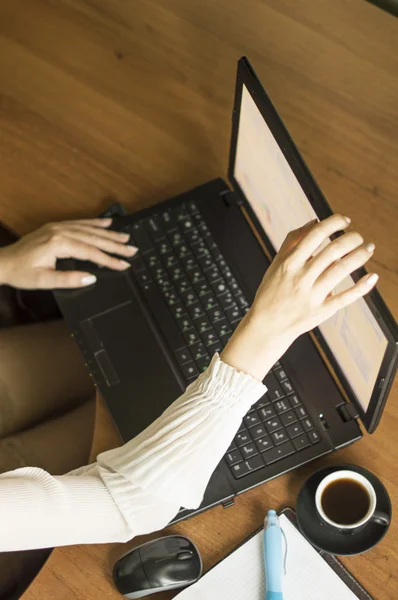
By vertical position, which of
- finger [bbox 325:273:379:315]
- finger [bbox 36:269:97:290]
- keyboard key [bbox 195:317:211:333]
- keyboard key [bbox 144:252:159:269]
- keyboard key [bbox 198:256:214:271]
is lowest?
finger [bbox 325:273:379:315]

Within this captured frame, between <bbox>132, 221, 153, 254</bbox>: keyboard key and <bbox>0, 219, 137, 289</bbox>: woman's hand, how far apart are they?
0.01 m

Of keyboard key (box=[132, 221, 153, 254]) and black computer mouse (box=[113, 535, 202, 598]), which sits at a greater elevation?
keyboard key (box=[132, 221, 153, 254])

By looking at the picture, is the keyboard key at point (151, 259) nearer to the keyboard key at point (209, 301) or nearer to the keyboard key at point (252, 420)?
the keyboard key at point (209, 301)

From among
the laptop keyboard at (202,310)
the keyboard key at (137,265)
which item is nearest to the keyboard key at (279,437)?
the laptop keyboard at (202,310)

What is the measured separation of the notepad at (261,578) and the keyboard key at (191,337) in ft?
0.92

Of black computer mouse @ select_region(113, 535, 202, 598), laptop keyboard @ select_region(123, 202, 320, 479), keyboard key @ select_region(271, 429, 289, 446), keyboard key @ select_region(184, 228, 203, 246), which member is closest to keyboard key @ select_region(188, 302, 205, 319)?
laptop keyboard @ select_region(123, 202, 320, 479)

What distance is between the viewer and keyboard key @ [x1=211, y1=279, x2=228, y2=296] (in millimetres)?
990

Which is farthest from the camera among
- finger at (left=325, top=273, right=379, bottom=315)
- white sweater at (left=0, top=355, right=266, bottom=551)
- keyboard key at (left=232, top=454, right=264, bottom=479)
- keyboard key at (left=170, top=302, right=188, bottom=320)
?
keyboard key at (left=170, top=302, right=188, bottom=320)

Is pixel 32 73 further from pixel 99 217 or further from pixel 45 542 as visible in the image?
pixel 45 542

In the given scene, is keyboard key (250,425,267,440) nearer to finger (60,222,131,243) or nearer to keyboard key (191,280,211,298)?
keyboard key (191,280,211,298)

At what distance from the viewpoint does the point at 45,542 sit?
0.81m

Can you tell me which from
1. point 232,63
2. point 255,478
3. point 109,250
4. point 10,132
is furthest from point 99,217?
point 255,478

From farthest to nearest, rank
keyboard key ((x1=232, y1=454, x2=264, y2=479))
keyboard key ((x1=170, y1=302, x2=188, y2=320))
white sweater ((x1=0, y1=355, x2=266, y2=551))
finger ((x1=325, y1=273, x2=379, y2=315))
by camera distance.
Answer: keyboard key ((x1=170, y1=302, x2=188, y2=320))
keyboard key ((x1=232, y1=454, x2=264, y2=479))
white sweater ((x1=0, y1=355, x2=266, y2=551))
finger ((x1=325, y1=273, x2=379, y2=315))

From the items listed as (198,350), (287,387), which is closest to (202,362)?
(198,350)
